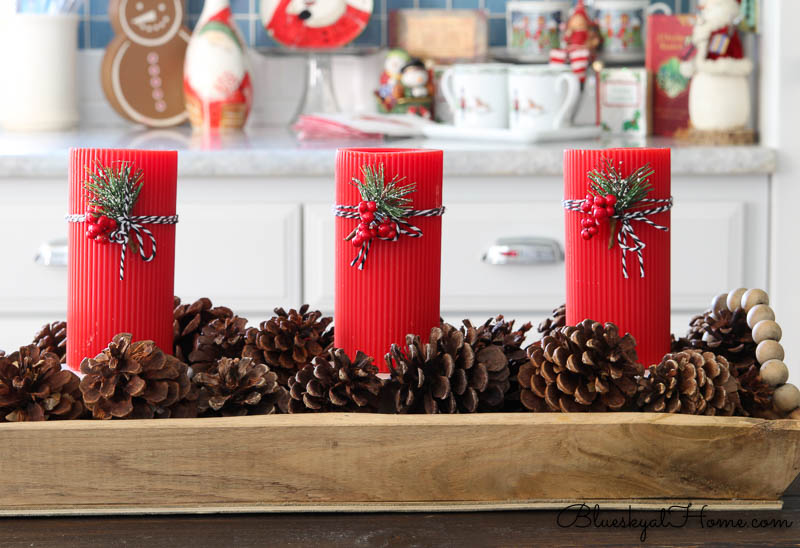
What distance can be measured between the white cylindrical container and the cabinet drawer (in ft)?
2.48

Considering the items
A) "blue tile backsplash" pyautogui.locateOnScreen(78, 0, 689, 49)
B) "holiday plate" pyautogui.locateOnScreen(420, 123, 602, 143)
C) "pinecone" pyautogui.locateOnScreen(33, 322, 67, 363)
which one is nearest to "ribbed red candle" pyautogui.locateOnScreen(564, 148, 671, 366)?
"pinecone" pyautogui.locateOnScreen(33, 322, 67, 363)

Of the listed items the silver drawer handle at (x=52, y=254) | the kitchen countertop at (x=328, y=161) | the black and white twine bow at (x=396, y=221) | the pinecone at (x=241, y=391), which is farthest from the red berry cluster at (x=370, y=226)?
the silver drawer handle at (x=52, y=254)

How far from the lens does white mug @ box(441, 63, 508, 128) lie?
5.48 feet

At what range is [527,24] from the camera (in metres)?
1.95

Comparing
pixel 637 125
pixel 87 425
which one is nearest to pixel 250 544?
pixel 87 425

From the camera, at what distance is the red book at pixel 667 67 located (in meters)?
1.74

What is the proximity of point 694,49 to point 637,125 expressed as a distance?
0.15m

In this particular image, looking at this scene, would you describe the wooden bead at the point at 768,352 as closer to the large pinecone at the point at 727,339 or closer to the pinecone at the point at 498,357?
the large pinecone at the point at 727,339

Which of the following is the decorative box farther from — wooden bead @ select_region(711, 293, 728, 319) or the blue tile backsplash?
wooden bead @ select_region(711, 293, 728, 319)

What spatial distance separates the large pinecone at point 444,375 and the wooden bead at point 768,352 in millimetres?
176

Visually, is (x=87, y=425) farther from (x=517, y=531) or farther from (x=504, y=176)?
(x=504, y=176)

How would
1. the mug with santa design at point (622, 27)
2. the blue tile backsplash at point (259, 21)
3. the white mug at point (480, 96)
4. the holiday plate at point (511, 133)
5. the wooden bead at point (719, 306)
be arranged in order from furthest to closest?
the blue tile backsplash at point (259, 21) → the mug with santa design at point (622, 27) → the white mug at point (480, 96) → the holiday plate at point (511, 133) → the wooden bead at point (719, 306)

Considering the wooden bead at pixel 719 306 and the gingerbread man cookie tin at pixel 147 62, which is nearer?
the wooden bead at pixel 719 306

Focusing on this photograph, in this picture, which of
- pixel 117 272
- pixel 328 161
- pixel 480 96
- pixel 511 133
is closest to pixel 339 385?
pixel 117 272
